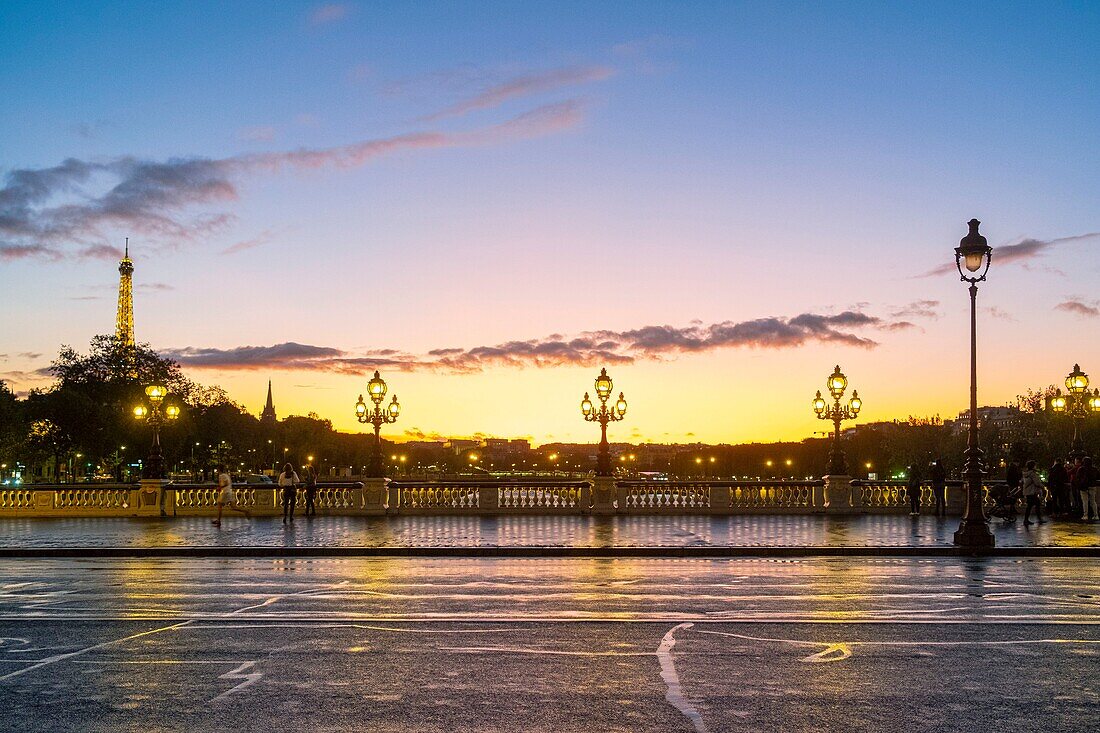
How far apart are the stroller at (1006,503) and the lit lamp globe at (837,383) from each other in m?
6.71

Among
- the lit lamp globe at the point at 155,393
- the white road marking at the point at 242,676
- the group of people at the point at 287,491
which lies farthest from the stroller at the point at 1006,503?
the lit lamp globe at the point at 155,393

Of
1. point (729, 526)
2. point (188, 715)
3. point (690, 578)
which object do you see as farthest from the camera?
point (729, 526)

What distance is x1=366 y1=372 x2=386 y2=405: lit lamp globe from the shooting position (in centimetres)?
3938

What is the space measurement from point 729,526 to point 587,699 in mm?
22816

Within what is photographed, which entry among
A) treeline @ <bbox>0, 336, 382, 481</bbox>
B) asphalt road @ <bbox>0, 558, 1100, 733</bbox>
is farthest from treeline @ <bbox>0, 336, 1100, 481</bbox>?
asphalt road @ <bbox>0, 558, 1100, 733</bbox>

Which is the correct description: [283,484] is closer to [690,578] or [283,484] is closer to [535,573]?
[535,573]

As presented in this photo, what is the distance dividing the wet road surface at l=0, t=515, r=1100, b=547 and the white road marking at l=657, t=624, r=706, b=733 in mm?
12813

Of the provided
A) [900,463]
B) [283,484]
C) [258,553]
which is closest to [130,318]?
[900,463]

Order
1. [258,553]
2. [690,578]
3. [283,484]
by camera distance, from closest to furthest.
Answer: [690,578], [258,553], [283,484]

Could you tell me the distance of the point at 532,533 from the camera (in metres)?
27.9

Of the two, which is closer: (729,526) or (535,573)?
(535,573)

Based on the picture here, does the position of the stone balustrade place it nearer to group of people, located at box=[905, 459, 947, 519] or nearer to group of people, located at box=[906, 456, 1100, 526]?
group of people, located at box=[905, 459, 947, 519]

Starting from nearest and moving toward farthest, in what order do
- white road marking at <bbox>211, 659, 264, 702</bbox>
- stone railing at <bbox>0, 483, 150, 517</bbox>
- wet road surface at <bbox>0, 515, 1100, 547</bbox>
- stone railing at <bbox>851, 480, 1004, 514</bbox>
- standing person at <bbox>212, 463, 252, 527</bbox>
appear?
white road marking at <bbox>211, 659, 264, 702</bbox> < wet road surface at <bbox>0, 515, 1100, 547</bbox> < standing person at <bbox>212, 463, 252, 527</bbox> < stone railing at <bbox>851, 480, 1004, 514</bbox> < stone railing at <bbox>0, 483, 150, 517</bbox>

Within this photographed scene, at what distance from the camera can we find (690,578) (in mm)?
17797
